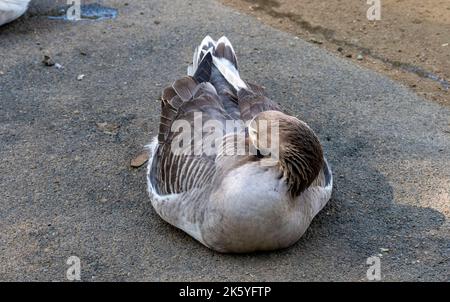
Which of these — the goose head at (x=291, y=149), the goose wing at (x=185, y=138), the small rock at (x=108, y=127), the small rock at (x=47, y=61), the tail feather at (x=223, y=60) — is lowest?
the small rock at (x=47, y=61)

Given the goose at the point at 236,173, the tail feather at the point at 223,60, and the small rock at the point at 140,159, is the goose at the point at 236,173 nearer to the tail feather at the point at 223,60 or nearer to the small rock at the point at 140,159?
the tail feather at the point at 223,60

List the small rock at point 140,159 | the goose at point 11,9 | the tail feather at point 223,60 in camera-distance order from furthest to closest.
→ the goose at point 11,9, the small rock at point 140,159, the tail feather at point 223,60

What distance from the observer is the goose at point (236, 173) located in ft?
13.0

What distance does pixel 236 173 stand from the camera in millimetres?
4039

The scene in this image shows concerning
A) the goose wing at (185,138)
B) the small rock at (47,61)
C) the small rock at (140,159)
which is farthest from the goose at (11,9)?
the goose wing at (185,138)

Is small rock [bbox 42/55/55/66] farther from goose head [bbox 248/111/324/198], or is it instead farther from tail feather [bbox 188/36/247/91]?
goose head [bbox 248/111/324/198]

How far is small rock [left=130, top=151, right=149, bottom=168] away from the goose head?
1.43 meters

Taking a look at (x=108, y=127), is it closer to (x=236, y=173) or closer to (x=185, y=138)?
(x=185, y=138)

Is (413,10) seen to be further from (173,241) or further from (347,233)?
(173,241)

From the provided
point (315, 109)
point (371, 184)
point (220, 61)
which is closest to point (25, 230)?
point (220, 61)

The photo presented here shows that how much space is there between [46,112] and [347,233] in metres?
2.84

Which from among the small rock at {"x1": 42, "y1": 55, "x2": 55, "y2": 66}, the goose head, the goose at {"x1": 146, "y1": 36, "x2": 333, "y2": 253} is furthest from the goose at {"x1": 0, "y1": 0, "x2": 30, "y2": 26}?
the goose head

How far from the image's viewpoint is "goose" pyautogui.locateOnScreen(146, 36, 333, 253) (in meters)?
3.97

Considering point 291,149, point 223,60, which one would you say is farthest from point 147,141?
point 291,149
